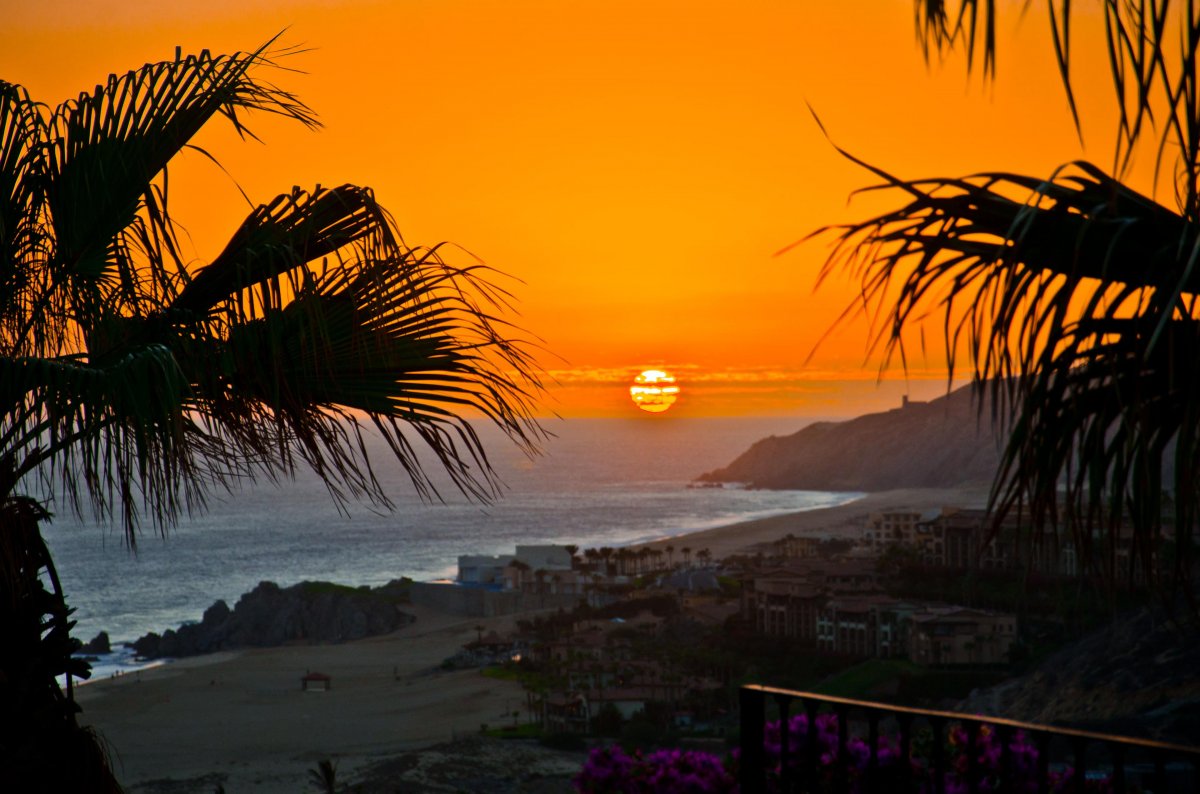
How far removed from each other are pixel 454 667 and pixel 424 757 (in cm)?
1111

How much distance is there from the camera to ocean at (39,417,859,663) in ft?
167

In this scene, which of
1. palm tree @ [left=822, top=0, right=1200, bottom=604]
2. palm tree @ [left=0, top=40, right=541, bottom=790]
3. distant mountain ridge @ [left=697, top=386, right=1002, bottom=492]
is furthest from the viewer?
distant mountain ridge @ [left=697, top=386, right=1002, bottom=492]

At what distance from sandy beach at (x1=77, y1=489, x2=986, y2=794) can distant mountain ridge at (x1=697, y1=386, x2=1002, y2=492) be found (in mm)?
66260

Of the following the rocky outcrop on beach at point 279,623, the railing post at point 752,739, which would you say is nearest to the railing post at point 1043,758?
the railing post at point 752,739

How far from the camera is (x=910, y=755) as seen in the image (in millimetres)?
5004

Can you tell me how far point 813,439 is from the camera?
12694 cm

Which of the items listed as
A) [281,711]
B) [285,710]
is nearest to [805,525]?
[285,710]

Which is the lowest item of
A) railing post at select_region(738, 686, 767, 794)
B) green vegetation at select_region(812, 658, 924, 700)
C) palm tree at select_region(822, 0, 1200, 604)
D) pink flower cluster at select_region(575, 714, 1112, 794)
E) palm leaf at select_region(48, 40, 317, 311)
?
green vegetation at select_region(812, 658, 924, 700)

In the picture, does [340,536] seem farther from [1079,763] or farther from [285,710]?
[1079,763]

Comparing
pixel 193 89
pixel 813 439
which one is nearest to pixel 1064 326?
pixel 193 89

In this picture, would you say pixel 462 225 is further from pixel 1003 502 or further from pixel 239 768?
pixel 1003 502

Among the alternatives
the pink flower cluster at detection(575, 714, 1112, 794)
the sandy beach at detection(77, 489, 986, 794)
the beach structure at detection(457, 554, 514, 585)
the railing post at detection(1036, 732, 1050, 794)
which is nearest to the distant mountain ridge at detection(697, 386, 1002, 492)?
the beach structure at detection(457, 554, 514, 585)

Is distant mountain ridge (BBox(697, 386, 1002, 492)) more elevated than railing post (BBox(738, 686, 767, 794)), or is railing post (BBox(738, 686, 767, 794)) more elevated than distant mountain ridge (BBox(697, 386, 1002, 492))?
distant mountain ridge (BBox(697, 386, 1002, 492))

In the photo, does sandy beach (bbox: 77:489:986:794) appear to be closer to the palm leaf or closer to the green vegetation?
the green vegetation
